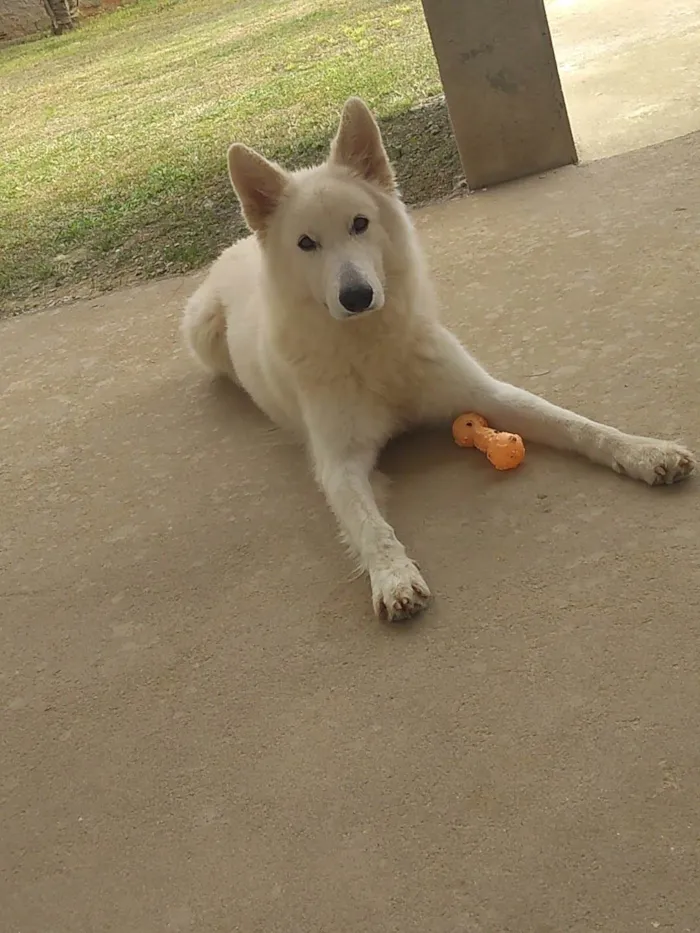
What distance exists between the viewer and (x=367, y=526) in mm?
2439

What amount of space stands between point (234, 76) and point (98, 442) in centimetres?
676

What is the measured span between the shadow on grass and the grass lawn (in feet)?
0.04

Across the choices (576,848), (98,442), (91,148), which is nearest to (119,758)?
(576,848)

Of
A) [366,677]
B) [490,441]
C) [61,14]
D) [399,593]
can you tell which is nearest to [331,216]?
[490,441]

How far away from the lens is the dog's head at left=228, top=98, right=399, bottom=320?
8.27 feet

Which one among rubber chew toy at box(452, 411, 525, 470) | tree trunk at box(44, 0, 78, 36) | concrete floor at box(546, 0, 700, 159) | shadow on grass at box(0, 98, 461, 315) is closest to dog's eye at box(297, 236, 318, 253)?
rubber chew toy at box(452, 411, 525, 470)

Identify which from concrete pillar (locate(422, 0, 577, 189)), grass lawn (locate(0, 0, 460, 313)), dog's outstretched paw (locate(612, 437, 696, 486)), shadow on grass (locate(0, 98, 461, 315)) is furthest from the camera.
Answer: grass lawn (locate(0, 0, 460, 313))

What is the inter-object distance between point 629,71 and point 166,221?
2883 millimetres

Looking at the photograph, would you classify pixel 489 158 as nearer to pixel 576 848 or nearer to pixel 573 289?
pixel 573 289

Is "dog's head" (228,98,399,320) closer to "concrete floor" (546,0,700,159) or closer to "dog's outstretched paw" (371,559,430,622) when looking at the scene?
"dog's outstretched paw" (371,559,430,622)

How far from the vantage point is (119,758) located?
2.02 meters

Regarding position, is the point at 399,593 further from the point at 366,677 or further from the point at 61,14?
the point at 61,14

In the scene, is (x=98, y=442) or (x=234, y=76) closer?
(x=98, y=442)

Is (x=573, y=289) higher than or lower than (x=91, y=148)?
lower
